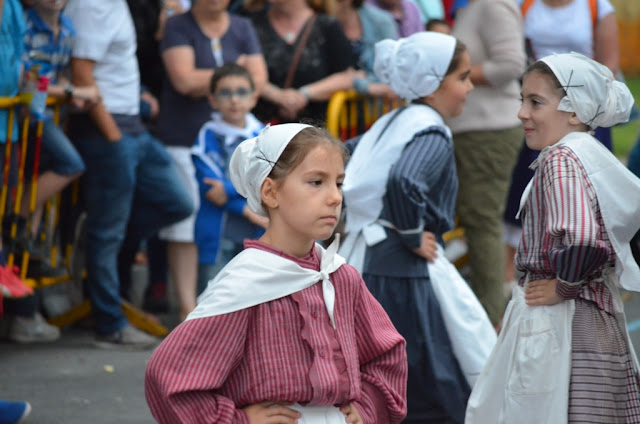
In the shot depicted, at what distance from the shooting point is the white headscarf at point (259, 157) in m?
2.95

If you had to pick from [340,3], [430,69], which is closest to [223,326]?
[430,69]

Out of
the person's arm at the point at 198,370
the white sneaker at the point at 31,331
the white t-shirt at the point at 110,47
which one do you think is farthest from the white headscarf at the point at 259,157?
the white sneaker at the point at 31,331

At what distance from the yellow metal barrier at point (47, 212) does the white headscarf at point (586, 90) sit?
301 centimetres

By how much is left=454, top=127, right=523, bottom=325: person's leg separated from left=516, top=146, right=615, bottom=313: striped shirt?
295cm

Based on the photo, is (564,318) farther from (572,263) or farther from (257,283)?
(257,283)

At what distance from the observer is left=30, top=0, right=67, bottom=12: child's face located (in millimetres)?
5679

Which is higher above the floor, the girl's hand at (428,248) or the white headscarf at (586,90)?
the white headscarf at (586,90)

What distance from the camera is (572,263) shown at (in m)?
3.43

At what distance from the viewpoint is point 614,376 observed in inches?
140

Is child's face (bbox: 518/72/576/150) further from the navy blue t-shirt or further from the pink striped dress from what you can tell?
the navy blue t-shirt

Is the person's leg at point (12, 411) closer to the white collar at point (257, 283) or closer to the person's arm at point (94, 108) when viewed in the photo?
the person's arm at point (94, 108)

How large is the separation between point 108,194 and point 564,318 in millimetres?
3354

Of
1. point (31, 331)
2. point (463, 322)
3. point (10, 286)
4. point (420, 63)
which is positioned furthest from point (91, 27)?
point (463, 322)

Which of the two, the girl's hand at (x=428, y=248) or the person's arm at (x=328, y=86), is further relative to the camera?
the person's arm at (x=328, y=86)
